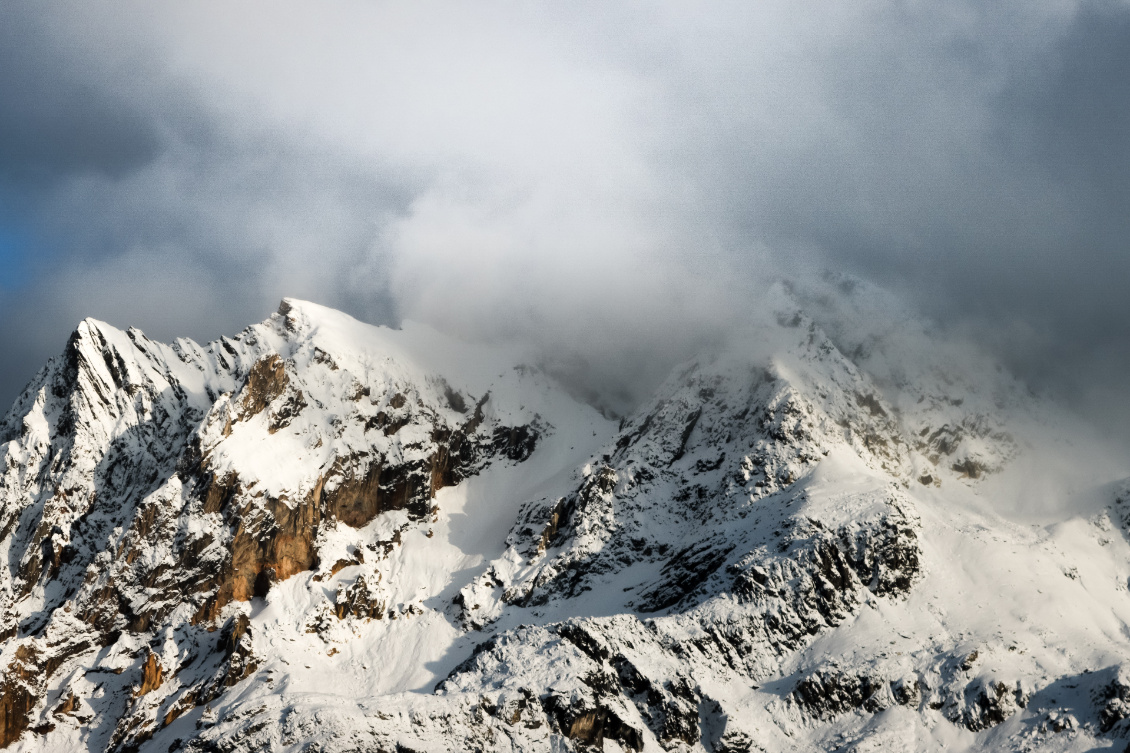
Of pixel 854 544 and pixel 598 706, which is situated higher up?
pixel 854 544

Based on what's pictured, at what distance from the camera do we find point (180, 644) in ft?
649

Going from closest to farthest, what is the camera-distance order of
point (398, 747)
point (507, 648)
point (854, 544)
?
1. point (398, 747)
2. point (507, 648)
3. point (854, 544)

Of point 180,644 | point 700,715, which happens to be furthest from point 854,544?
point 180,644

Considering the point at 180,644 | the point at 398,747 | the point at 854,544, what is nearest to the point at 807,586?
the point at 854,544

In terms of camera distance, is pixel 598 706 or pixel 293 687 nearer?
pixel 598 706

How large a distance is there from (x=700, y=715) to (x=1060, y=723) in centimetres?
5235

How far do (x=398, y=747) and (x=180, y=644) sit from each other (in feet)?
208

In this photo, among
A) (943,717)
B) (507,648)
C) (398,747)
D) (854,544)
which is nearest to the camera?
(398,747)

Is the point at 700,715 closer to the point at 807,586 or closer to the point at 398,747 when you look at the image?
the point at 807,586

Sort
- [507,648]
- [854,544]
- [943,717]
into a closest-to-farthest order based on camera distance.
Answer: [943,717] < [507,648] < [854,544]

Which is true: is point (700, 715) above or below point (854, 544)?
A: below

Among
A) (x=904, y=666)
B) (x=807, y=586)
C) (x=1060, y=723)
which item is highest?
(x=807, y=586)

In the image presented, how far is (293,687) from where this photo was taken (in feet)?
596

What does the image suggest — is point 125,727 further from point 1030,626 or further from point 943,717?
point 1030,626
